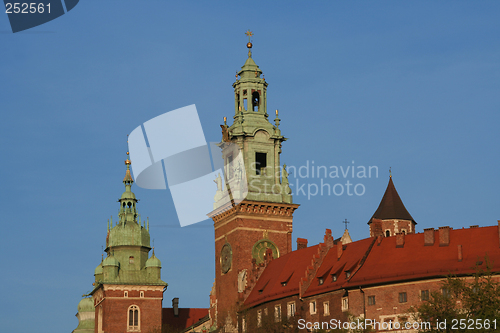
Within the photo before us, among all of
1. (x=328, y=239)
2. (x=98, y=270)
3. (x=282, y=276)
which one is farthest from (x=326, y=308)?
(x=98, y=270)

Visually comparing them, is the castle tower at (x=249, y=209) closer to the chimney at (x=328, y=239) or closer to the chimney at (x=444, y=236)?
the chimney at (x=328, y=239)

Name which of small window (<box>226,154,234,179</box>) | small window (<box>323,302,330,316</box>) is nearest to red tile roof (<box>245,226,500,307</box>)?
small window (<box>323,302,330,316</box>)

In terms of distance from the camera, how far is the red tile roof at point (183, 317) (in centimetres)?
14100

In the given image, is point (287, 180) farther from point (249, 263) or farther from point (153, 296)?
point (153, 296)

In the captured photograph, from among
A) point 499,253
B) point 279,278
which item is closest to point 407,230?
point 279,278

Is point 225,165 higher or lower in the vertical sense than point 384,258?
higher

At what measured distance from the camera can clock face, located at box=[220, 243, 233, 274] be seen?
348ft

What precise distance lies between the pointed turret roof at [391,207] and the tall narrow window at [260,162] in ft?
110

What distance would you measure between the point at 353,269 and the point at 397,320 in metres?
7.02

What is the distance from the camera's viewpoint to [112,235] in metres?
135

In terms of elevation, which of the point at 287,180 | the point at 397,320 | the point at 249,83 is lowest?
the point at 397,320

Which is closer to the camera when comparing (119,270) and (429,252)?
(429,252)

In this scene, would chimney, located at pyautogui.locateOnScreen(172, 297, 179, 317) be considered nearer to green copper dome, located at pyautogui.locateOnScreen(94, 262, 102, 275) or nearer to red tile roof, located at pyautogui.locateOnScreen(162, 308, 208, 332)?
red tile roof, located at pyautogui.locateOnScreen(162, 308, 208, 332)

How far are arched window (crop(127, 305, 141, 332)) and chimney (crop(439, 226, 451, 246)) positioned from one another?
170 ft
